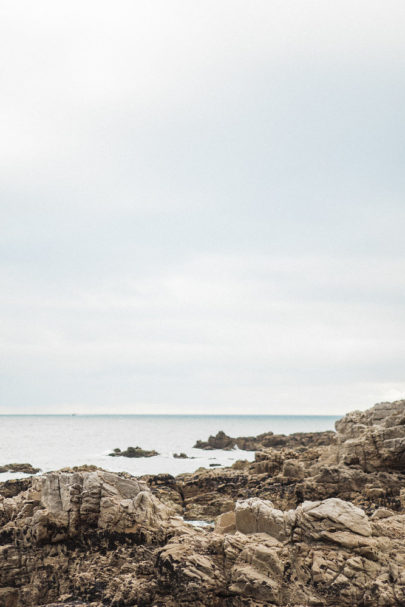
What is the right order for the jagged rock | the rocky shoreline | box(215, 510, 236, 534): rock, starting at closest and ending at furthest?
the rocky shoreline
box(215, 510, 236, 534): rock
the jagged rock

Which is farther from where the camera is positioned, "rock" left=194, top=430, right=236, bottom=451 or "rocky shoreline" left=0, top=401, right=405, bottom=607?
"rock" left=194, top=430, right=236, bottom=451

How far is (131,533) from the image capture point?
36.3ft

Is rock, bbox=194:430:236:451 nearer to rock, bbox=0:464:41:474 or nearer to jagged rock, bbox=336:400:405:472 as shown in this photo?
rock, bbox=0:464:41:474

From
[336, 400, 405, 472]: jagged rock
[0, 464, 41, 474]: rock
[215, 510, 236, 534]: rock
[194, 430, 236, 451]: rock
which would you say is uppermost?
[336, 400, 405, 472]: jagged rock

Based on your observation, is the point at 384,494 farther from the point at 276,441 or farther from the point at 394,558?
the point at 276,441

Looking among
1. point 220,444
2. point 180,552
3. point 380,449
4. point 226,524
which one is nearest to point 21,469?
point 380,449

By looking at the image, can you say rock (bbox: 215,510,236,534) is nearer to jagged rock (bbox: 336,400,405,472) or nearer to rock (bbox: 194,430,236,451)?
jagged rock (bbox: 336,400,405,472)

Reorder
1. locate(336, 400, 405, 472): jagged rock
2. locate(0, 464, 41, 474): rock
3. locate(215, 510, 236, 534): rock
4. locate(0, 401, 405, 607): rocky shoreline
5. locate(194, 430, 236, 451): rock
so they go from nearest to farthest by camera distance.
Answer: locate(0, 401, 405, 607): rocky shoreline
locate(215, 510, 236, 534): rock
locate(336, 400, 405, 472): jagged rock
locate(0, 464, 41, 474): rock
locate(194, 430, 236, 451): rock

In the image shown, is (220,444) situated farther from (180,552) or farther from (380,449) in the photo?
(180,552)

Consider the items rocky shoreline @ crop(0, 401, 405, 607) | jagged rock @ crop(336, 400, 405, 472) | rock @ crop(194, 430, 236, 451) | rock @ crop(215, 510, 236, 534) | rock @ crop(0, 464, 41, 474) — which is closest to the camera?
rocky shoreline @ crop(0, 401, 405, 607)

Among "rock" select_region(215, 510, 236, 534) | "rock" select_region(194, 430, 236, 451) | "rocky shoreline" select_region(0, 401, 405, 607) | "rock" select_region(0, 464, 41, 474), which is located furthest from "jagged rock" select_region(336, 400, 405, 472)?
"rock" select_region(194, 430, 236, 451)

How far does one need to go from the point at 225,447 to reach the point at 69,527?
228 feet

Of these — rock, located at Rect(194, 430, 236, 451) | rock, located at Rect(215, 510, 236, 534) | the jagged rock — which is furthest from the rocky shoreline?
rock, located at Rect(194, 430, 236, 451)

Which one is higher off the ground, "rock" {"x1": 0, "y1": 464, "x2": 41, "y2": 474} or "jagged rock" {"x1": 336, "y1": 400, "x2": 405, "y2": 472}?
"jagged rock" {"x1": 336, "y1": 400, "x2": 405, "y2": 472}
